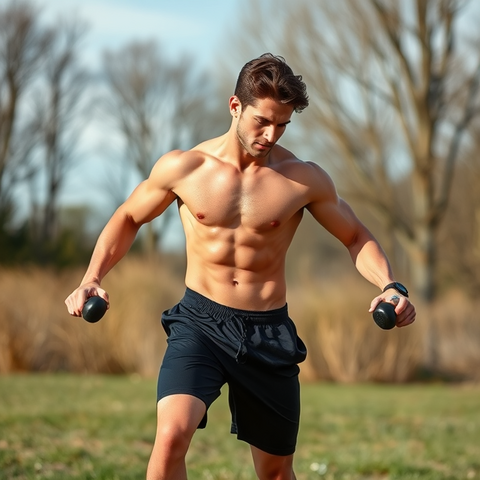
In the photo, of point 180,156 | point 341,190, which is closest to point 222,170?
point 180,156

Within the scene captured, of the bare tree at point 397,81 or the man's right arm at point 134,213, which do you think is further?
the bare tree at point 397,81

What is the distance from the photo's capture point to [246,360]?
4082mm

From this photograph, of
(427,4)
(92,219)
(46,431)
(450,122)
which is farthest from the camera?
(92,219)

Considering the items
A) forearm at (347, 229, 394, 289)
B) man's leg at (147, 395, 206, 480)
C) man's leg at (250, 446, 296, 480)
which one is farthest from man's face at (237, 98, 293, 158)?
man's leg at (250, 446, 296, 480)

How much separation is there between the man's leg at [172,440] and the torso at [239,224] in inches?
24.2

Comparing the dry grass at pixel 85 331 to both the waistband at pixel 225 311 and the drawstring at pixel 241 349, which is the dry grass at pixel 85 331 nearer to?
the waistband at pixel 225 311

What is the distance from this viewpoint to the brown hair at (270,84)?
398cm

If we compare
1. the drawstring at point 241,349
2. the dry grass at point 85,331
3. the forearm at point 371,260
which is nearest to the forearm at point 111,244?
the drawstring at point 241,349

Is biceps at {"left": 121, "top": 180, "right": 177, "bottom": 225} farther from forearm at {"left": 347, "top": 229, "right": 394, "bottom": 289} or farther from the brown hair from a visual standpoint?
forearm at {"left": 347, "top": 229, "right": 394, "bottom": 289}

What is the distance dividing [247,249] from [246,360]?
0.50m

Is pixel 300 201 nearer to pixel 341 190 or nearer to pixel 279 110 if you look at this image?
pixel 279 110

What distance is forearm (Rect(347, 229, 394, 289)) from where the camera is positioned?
13.8ft

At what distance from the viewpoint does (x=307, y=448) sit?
24.9ft

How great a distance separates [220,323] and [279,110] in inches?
38.4
